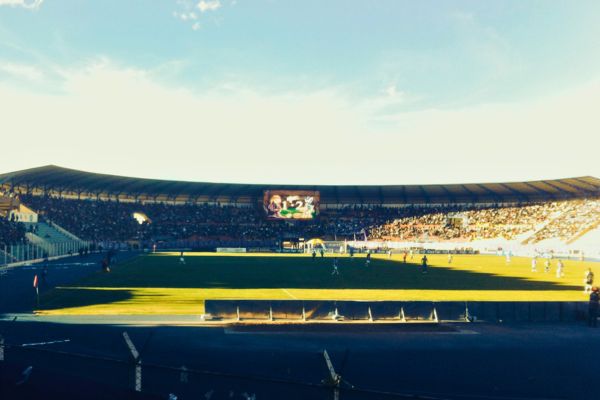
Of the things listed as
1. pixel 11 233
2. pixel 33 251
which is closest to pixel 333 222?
pixel 33 251

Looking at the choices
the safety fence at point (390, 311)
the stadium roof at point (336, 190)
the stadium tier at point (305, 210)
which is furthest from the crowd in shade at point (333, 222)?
the safety fence at point (390, 311)

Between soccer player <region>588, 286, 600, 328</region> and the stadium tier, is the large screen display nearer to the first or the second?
the stadium tier

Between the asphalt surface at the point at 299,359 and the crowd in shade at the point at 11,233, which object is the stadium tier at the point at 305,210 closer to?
the crowd in shade at the point at 11,233

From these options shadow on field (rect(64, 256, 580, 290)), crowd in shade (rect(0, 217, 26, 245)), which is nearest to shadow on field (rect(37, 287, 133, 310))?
shadow on field (rect(64, 256, 580, 290))

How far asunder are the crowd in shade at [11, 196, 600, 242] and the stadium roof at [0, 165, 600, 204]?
2.09 m

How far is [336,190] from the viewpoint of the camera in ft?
371

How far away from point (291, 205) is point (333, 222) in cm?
1648

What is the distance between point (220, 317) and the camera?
19750mm

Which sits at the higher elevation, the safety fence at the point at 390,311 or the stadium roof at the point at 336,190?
the stadium roof at the point at 336,190

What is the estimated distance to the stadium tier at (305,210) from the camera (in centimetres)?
9025

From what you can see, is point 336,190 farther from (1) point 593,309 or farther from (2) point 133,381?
(2) point 133,381

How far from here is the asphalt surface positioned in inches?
444

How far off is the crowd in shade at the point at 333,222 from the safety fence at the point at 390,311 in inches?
2916

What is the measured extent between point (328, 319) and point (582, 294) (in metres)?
18.4
